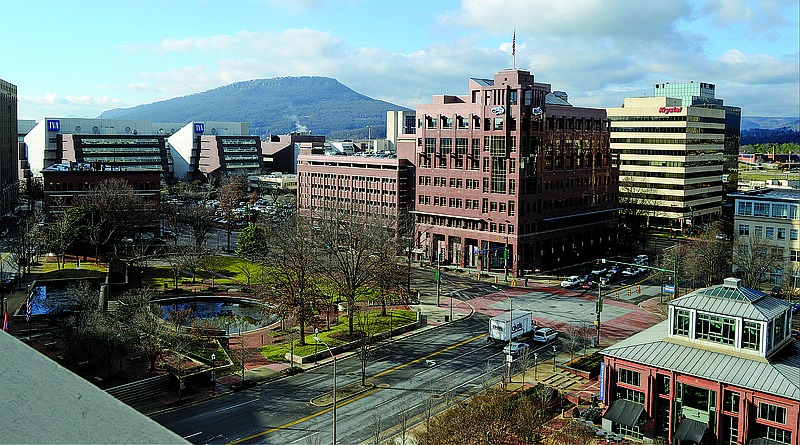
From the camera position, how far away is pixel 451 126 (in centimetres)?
11156

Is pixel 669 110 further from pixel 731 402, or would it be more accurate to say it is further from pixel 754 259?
pixel 731 402

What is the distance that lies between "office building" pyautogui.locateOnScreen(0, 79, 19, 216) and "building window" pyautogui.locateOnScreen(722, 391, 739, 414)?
15099 cm

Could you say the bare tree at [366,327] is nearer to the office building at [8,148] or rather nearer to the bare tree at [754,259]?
the bare tree at [754,259]

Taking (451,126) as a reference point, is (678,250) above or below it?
below

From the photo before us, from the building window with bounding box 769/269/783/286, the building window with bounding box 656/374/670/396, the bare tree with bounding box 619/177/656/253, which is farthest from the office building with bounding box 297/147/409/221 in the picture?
the building window with bounding box 656/374/670/396

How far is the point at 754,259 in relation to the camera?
82.7 meters

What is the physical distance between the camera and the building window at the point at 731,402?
136 ft

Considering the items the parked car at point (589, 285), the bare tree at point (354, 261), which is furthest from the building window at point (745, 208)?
the bare tree at point (354, 261)

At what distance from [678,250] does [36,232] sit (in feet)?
318

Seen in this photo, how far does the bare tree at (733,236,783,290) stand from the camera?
80800 mm

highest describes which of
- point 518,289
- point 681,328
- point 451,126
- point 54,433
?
point 451,126

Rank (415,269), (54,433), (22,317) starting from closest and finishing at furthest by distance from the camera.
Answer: (54,433) < (22,317) < (415,269)

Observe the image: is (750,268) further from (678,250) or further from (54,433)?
(54,433)

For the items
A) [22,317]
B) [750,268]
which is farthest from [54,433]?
[750,268]
